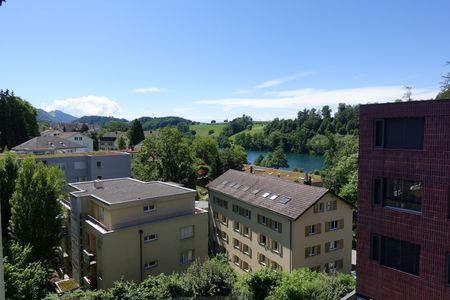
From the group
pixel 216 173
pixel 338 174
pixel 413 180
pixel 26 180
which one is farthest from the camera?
pixel 216 173

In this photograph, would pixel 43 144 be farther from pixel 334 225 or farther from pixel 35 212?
pixel 334 225

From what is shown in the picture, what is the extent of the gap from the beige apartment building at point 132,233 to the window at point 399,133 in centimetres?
1487

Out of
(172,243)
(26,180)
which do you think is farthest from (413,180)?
(26,180)

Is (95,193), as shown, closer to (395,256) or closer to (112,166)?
(395,256)

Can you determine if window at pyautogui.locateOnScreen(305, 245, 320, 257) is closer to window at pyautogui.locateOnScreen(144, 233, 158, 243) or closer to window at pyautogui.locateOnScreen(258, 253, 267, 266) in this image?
window at pyautogui.locateOnScreen(258, 253, 267, 266)

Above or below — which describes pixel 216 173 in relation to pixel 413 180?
below

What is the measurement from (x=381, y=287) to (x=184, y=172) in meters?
39.8

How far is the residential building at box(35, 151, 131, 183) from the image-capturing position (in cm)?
4553

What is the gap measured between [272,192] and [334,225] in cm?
557

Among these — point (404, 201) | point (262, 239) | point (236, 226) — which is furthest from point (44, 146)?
point (404, 201)

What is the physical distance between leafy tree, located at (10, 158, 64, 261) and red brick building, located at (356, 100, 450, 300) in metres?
20.2

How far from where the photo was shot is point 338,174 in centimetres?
5166

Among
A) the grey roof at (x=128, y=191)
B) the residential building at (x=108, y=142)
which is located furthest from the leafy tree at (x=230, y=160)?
the residential building at (x=108, y=142)

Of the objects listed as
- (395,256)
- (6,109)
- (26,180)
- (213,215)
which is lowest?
(213,215)
